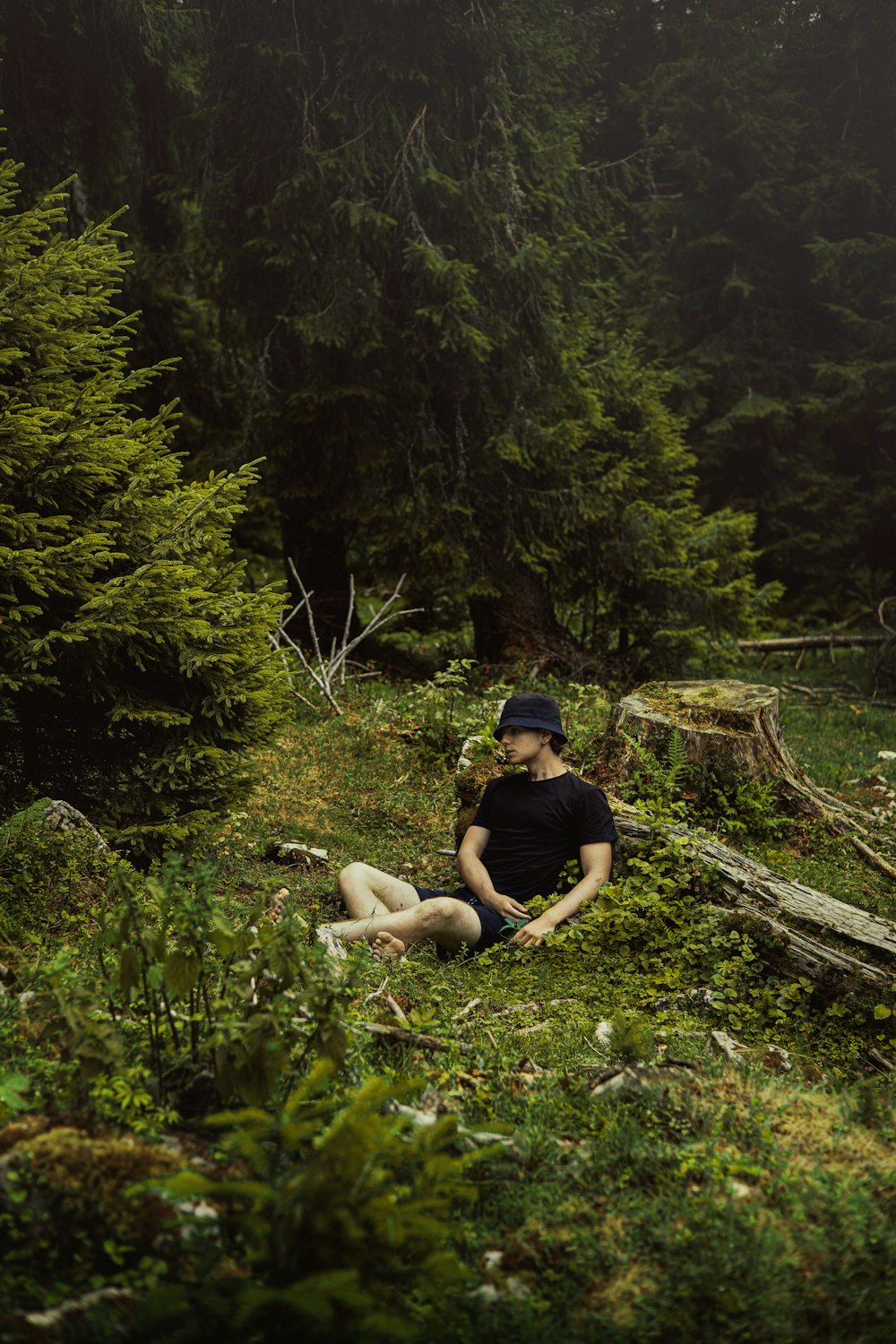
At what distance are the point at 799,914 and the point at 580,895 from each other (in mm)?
1074

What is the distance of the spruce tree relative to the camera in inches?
191

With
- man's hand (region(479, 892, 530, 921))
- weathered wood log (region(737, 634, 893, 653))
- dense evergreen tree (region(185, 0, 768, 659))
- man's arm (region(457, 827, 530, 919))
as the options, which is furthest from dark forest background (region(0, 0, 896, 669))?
man's hand (region(479, 892, 530, 921))

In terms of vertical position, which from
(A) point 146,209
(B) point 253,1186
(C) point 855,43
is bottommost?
(B) point 253,1186

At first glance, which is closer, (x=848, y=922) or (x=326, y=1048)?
(x=326, y=1048)

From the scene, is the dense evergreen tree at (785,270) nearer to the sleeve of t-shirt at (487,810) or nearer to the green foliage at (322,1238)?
the sleeve of t-shirt at (487,810)

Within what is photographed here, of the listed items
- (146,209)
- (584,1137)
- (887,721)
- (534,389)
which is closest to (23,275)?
(584,1137)

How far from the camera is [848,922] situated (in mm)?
4777

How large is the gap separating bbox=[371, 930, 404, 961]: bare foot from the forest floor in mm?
127

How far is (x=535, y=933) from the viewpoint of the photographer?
4.98 meters

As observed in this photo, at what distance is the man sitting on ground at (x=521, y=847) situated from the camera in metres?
5.22

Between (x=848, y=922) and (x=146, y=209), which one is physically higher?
(x=146, y=209)

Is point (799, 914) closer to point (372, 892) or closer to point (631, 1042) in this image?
point (631, 1042)

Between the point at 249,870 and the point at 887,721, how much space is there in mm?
8460

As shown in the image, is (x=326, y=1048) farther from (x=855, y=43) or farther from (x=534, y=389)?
(x=855, y=43)
